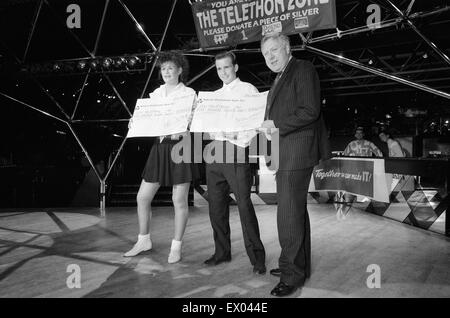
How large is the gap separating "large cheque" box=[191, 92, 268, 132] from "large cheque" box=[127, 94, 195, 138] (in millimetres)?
137

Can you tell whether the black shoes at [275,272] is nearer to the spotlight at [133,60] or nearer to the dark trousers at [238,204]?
the dark trousers at [238,204]

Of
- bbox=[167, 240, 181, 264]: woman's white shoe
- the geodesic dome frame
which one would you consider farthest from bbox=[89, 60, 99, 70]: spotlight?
bbox=[167, 240, 181, 264]: woman's white shoe

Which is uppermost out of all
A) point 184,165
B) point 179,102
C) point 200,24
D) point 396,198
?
point 200,24

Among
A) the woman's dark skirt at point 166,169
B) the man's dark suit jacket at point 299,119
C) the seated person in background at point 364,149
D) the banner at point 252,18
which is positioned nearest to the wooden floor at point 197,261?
the woman's dark skirt at point 166,169

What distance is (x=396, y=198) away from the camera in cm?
665

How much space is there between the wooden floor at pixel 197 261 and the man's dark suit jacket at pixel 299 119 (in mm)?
827

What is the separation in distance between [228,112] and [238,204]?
0.66m

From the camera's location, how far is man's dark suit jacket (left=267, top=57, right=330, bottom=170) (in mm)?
1900

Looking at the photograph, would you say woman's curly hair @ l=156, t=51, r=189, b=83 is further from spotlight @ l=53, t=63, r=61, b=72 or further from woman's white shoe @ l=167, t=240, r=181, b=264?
spotlight @ l=53, t=63, r=61, b=72

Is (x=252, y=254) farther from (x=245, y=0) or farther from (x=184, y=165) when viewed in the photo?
(x=245, y=0)

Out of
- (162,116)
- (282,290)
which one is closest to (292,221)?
(282,290)

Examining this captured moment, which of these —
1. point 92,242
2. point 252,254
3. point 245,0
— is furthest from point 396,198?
point 92,242

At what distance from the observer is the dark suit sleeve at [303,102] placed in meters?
1.88

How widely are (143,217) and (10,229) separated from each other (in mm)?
2332
